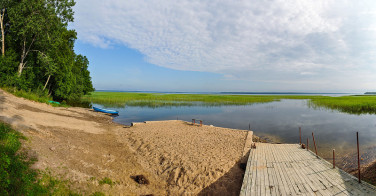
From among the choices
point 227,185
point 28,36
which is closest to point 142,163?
point 227,185

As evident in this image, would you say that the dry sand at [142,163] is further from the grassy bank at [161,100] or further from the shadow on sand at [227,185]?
the grassy bank at [161,100]

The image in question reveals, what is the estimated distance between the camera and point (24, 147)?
7676 millimetres

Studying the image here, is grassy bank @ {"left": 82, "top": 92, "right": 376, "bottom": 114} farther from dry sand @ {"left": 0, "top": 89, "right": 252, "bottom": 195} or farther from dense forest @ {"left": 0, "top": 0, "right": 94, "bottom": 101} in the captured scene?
dry sand @ {"left": 0, "top": 89, "right": 252, "bottom": 195}

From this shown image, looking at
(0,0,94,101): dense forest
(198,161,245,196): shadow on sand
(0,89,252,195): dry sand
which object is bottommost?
(198,161,245,196): shadow on sand

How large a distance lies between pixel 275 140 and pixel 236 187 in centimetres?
A: 1279

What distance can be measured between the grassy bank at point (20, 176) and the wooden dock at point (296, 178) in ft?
23.6

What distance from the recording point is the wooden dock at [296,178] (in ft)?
21.6

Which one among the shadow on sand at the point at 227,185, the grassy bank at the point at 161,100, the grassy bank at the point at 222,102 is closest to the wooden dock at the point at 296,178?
the shadow on sand at the point at 227,185

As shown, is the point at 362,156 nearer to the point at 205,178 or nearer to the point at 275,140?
the point at 275,140

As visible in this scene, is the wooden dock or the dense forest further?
the dense forest

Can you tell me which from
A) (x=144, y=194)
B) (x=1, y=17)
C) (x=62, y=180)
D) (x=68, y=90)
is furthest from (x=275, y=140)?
(x=68, y=90)

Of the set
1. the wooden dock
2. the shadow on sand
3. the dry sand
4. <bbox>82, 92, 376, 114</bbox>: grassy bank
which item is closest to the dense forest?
the dry sand

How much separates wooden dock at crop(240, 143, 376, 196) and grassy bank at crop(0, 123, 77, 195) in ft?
23.6

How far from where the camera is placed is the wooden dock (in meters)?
6.58
